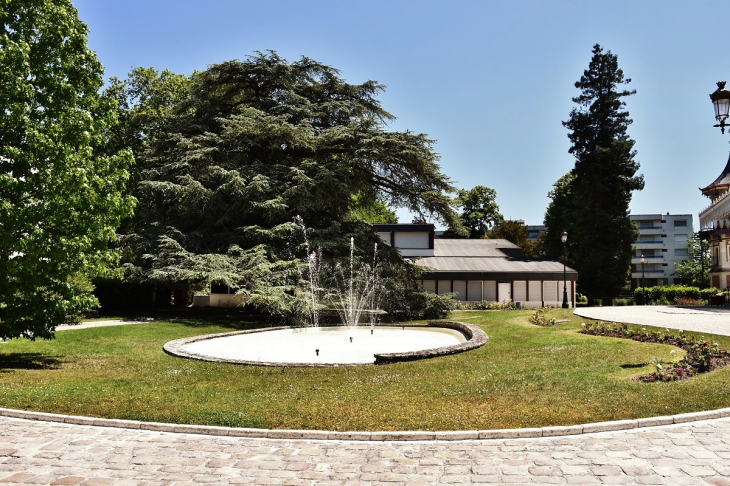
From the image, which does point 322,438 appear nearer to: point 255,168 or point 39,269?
point 39,269

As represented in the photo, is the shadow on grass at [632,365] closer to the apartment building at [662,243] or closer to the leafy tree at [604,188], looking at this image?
the leafy tree at [604,188]

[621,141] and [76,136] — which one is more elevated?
[621,141]

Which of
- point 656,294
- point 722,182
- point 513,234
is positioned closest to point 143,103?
point 656,294

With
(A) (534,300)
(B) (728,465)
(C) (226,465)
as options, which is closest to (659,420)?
(B) (728,465)

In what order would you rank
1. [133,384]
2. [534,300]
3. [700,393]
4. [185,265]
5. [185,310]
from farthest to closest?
[534,300]
[185,310]
[185,265]
[133,384]
[700,393]

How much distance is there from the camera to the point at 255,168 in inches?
1071

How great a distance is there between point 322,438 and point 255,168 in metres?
21.8

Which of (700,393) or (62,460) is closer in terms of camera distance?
(62,460)

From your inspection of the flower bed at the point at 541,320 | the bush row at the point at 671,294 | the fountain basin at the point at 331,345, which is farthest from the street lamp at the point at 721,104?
the bush row at the point at 671,294

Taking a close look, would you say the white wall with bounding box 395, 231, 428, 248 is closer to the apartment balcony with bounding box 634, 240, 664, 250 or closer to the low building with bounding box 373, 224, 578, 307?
the low building with bounding box 373, 224, 578, 307

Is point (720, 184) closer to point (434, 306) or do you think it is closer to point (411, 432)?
point (434, 306)

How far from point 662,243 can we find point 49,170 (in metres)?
91.9

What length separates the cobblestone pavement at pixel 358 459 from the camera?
537cm

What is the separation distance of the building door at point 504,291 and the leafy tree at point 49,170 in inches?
1239
